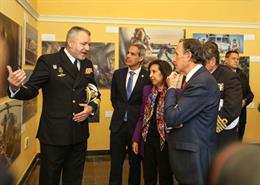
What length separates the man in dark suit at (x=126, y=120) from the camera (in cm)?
386

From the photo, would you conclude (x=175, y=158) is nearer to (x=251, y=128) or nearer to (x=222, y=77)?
(x=222, y=77)

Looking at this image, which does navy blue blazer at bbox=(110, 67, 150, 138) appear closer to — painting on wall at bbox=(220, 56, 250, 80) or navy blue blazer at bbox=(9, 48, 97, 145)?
navy blue blazer at bbox=(9, 48, 97, 145)

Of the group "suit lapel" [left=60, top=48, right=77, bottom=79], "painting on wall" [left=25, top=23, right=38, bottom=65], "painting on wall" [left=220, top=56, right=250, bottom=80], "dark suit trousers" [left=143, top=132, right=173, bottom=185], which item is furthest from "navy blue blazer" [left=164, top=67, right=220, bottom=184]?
"painting on wall" [left=220, top=56, right=250, bottom=80]

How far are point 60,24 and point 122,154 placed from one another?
3086mm

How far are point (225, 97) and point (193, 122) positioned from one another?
3.00ft

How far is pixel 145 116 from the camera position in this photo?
364cm

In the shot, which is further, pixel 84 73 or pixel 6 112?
pixel 6 112

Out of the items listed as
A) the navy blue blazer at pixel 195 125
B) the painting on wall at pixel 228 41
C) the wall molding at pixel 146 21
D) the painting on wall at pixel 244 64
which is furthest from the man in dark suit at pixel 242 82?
the navy blue blazer at pixel 195 125

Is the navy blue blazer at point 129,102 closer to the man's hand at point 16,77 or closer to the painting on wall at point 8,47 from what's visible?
the painting on wall at point 8,47

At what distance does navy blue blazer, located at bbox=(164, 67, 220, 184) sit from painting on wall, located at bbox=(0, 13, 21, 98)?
174 centimetres

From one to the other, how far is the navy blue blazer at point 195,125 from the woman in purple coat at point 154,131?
1.06m

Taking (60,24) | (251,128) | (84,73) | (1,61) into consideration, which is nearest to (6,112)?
Answer: (1,61)

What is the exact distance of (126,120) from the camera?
3.85m

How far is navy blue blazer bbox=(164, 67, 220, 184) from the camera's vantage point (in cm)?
229
